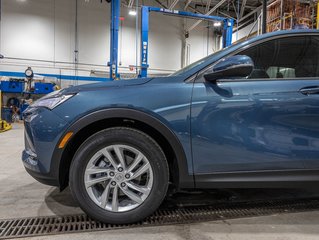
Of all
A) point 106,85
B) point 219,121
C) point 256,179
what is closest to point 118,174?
point 106,85

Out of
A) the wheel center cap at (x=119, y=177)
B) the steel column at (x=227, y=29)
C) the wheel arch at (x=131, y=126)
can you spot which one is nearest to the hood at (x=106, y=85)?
the wheel arch at (x=131, y=126)

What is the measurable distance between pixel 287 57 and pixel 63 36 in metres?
12.2

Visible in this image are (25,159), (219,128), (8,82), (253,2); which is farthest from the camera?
(253,2)

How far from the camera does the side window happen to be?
204 centimetres


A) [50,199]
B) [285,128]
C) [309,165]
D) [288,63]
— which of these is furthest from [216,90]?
[50,199]

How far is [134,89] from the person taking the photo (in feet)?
6.20

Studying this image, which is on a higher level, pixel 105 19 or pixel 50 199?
pixel 105 19

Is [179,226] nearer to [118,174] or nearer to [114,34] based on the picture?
[118,174]

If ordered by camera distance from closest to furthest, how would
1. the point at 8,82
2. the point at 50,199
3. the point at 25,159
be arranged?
1. the point at 25,159
2. the point at 50,199
3. the point at 8,82

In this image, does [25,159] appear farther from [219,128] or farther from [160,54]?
[160,54]

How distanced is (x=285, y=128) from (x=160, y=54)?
1268 cm

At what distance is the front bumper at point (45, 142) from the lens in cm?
183

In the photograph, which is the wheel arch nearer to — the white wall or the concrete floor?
the concrete floor

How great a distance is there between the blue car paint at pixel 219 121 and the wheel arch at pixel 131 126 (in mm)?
35
